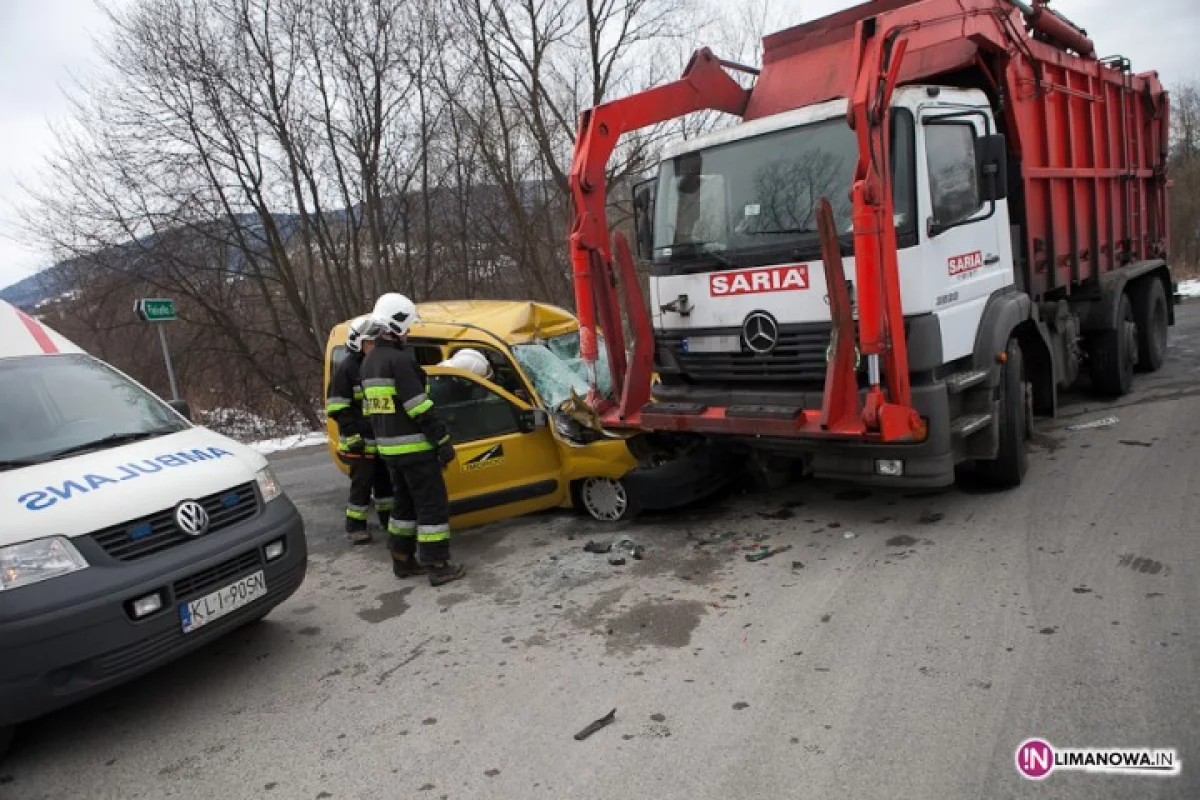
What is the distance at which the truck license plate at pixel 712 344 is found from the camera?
5258mm

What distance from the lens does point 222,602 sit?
3727 millimetres

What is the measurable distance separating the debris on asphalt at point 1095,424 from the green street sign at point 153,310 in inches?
421

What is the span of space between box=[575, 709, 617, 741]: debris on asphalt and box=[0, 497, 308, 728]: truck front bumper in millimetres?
1843

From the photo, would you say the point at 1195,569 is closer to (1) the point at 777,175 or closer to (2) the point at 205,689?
(1) the point at 777,175

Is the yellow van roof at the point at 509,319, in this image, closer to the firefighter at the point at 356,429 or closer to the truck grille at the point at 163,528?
the firefighter at the point at 356,429

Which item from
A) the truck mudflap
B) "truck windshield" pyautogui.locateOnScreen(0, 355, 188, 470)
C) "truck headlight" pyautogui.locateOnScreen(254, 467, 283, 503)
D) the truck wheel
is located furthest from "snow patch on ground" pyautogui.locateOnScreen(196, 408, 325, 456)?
the truck wheel

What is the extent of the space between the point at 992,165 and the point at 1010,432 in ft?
5.96

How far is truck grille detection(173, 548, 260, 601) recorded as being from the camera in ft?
11.7

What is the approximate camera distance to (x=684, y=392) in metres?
5.59

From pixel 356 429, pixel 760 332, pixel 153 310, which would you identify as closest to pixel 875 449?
pixel 760 332

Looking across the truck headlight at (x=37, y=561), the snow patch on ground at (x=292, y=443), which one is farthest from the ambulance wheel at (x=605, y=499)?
the snow patch on ground at (x=292, y=443)

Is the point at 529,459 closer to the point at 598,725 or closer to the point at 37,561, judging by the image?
the point at 598,725

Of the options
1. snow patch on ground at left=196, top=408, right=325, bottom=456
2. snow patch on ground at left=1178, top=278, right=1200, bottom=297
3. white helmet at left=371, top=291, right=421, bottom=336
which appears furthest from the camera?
snow patch on ground at left=1178, top=278, right=1200, bottom=297

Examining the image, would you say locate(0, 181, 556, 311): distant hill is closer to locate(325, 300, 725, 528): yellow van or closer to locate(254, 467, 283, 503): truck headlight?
locate(325, 300, 725, 528): yellow van
